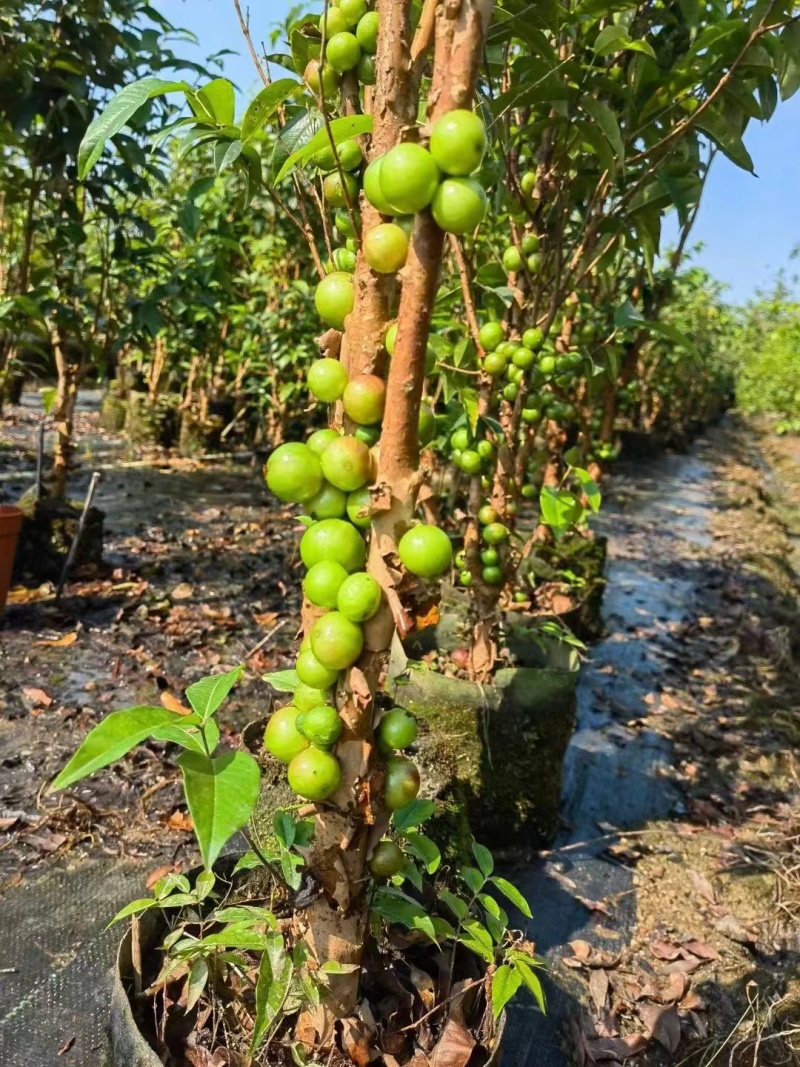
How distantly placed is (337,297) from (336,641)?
54cm

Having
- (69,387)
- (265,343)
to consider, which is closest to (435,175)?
(69,387)

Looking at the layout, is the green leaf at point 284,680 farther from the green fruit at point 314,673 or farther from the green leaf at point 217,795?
the green leaf at point 217,795

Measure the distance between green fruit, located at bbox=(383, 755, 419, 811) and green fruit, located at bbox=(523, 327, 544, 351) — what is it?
1.68 m

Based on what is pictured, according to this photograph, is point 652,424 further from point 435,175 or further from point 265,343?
point 435,175

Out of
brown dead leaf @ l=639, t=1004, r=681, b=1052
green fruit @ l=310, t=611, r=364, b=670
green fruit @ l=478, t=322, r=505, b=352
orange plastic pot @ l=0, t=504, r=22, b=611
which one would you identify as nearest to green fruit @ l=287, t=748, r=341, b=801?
green fruit @ l=310, t=611, r=364, b=670

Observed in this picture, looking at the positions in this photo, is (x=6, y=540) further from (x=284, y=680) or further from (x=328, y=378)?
(x=328, y=378)

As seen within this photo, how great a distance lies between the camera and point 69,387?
14.8ft

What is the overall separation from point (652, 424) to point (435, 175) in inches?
675

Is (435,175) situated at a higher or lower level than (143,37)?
lower

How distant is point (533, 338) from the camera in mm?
2480

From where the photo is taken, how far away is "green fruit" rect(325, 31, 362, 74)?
118 centimetres

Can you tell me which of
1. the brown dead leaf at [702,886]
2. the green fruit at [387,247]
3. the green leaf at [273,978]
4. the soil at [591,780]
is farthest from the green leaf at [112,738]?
the brown dead leaf at [702,886]

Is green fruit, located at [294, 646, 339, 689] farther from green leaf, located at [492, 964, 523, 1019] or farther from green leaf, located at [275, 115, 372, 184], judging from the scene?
green leaf, located at [275, 115, 372, 184]

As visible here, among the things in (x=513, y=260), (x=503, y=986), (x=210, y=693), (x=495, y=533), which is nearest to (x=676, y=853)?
(x=495, y=533)
